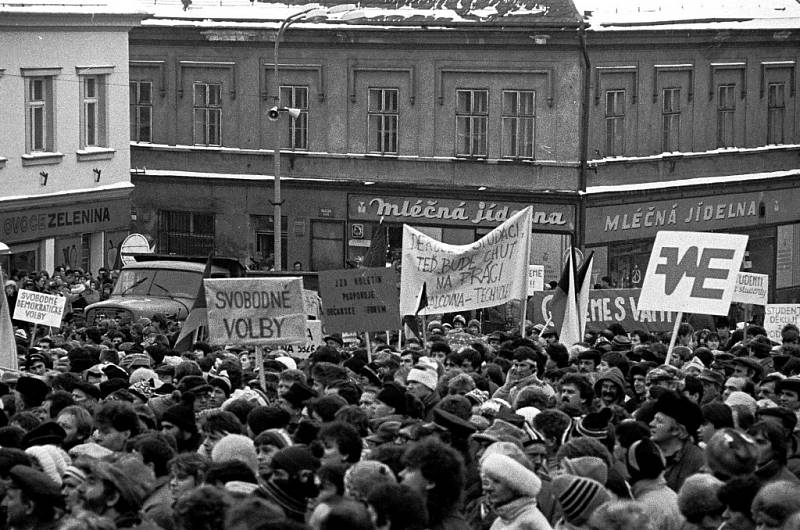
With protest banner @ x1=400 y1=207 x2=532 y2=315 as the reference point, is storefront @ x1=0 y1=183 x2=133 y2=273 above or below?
below

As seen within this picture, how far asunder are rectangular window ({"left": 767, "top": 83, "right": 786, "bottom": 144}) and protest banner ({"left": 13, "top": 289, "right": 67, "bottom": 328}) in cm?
2782

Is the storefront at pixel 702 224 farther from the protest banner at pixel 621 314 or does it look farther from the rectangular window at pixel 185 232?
the protest banner at pixel 621 314

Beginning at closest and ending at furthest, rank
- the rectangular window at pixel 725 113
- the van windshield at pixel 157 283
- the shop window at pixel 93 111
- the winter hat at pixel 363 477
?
the winter hat at pixel 363 477 < the van windshield at pixel 157 283 < the shop window at pixel 93 111 < the rectangular window at pixel 725 113

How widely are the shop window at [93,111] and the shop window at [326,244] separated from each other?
561 centimetres

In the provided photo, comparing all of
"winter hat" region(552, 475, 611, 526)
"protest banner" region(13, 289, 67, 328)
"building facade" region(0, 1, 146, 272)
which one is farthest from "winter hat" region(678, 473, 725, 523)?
"building facade" region(0, 1, 146, 272)

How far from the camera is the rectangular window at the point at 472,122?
1698 inches

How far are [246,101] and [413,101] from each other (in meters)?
4.56

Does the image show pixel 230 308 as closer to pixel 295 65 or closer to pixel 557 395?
pixel 557 395

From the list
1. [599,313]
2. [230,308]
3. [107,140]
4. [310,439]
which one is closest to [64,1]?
[107,140]

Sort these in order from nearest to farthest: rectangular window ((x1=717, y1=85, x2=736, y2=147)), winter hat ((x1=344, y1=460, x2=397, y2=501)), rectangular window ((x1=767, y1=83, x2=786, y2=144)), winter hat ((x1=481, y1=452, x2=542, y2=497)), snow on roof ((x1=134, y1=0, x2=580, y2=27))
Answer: winter hat ((x1=344, y1=460, x2=397, y2=501)) → winter hat ((x1=481, y1=452, x2=542, y2=497)) → snow on roof ((x1=134, y1=0, x2=580, y2=27)) → rectangular window ((x1=717, y1=85, x2=736, y2=147)) → rectangular window ((x1=767, y1=83, x2=786, y2=144))

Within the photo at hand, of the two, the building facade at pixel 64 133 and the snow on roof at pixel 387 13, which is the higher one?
the snow on roof at pixel 387 13

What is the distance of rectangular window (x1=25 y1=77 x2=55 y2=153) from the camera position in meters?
39.5

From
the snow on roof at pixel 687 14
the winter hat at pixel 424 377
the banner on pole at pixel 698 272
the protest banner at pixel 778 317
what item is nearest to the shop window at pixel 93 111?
the snow on roof at pixel 687 14

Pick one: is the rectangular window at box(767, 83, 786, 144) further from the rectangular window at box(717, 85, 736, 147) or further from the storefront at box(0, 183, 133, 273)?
the storefront at box(0, 183, 133, 273)
